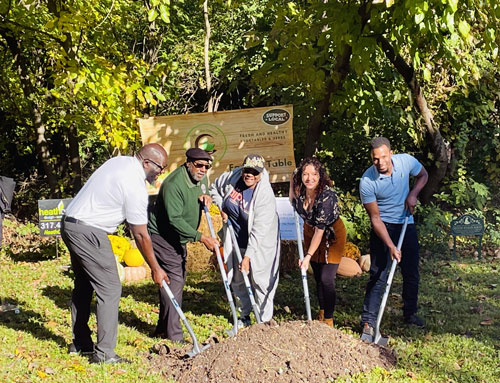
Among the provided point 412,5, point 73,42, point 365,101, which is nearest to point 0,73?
point 73,42

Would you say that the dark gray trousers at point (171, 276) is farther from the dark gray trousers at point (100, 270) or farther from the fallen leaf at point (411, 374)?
the fallen leaf at point (411, 374)

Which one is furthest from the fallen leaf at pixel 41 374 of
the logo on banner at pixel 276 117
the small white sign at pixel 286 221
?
the logo on banner at pixel 276 117

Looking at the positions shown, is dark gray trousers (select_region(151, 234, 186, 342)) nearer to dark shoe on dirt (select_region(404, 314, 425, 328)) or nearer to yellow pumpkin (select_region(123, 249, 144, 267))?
dark shoe on dirt (select_region(404, 314, 425, 328))

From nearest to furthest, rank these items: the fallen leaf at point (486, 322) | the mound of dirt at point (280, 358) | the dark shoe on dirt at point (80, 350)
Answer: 1. the mound of dirt at point (280, 358)
2. the dark shoe on dirt at point (80, 350)
3. the fallen leaf at point (486, 322)

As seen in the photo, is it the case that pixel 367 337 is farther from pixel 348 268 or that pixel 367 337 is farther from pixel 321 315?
pixel 348 268

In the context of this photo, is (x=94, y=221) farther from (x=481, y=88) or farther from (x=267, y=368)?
Answer: (x=481, y=88)

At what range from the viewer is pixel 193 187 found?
608 centimetres

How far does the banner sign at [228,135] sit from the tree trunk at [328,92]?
48 cm

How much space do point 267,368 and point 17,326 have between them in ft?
10.3

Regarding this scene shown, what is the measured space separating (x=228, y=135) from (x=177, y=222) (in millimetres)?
4598

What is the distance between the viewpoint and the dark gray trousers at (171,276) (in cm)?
609

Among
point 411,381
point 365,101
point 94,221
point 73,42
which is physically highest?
point 73,42

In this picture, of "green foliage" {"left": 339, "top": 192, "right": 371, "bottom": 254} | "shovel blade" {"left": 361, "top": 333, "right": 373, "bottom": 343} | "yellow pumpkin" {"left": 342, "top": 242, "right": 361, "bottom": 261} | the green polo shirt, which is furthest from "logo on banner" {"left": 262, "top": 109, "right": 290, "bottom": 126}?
"shovel blade" {"left": 361, "top": 333, "right": 373, "bottom": 343}

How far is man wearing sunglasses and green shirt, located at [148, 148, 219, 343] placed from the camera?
233 inches
